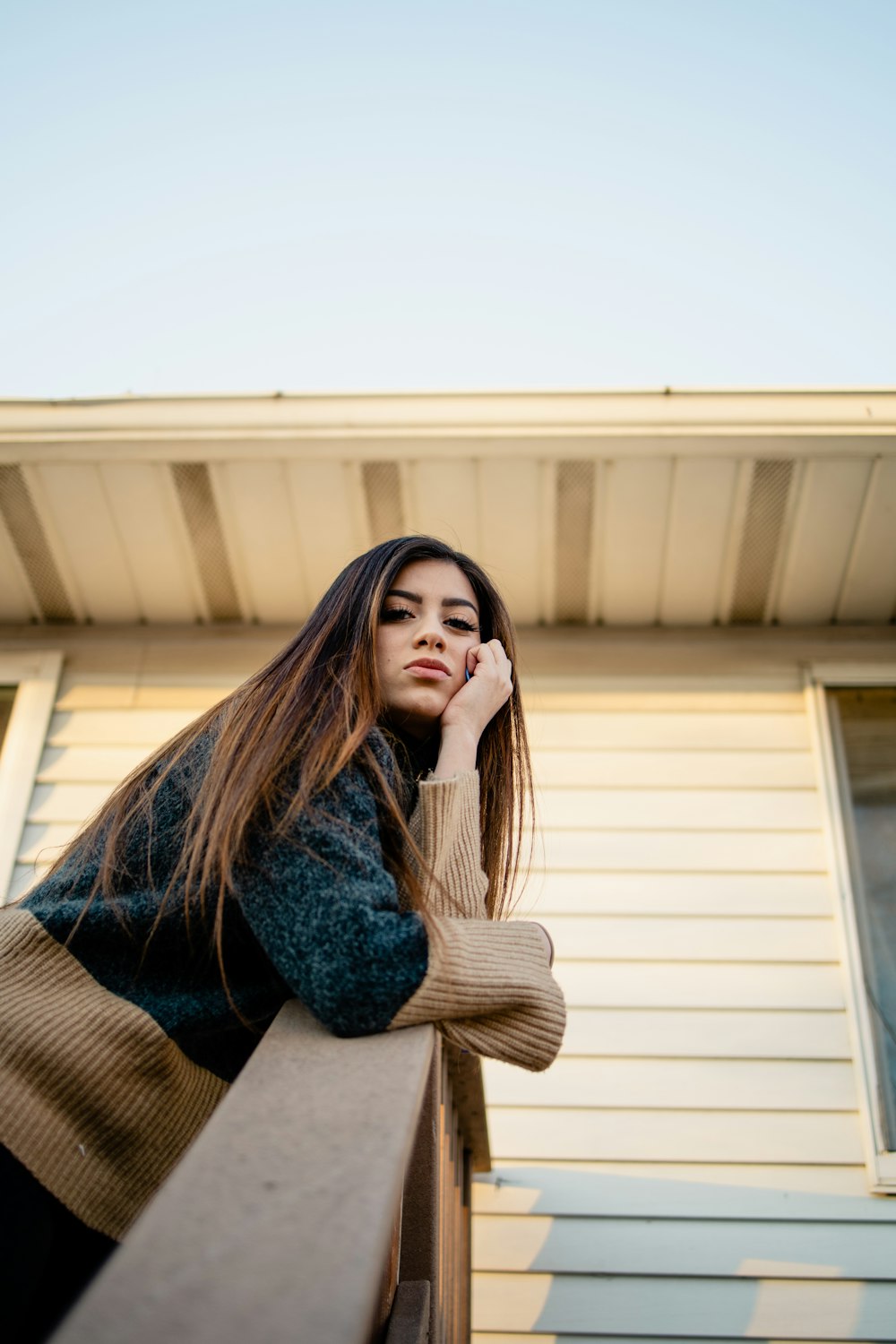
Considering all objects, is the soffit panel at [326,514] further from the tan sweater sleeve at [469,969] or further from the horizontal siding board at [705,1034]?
the tan sweater sleeve at [469,969]

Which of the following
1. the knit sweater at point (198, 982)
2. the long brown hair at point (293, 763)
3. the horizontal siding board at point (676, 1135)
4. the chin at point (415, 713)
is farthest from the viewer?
the horizontal siding board at point (676, 1135)

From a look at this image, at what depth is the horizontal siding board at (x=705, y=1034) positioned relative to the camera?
275 cm

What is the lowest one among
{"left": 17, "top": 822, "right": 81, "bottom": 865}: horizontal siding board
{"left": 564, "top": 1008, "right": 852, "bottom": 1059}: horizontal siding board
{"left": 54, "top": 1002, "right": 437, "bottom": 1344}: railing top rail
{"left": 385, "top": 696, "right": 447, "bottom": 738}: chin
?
{"left": 54, "top": 1002, "right": 437, "bottom": 1344}: railing top rail

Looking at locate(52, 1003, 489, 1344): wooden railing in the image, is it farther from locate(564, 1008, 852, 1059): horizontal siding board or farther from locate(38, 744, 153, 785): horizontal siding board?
locate(38, 744, 153, 785): horizontal siding board

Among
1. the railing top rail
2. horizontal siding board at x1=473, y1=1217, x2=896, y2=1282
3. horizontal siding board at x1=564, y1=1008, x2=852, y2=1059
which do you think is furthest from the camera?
horizontal siding board at x1=564, y1=1008, x2=852, y2=1059

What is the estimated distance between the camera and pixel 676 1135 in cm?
264

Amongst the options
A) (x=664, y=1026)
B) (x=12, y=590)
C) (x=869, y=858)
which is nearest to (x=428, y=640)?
(x=664, y=1026)

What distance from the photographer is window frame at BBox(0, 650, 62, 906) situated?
10.3 feet

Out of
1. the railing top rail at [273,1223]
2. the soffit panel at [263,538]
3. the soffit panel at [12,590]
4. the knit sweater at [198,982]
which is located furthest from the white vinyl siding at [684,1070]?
the railing top rail at [273,1223]

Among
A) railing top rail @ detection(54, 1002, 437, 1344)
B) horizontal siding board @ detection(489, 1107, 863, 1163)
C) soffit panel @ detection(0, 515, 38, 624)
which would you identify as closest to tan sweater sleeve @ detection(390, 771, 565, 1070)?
railing top rail @ detection(54, 1002, 437, 1344)

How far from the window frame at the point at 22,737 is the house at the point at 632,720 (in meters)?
0.01

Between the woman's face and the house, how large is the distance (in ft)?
4.60

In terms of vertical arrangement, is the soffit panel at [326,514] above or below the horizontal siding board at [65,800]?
above

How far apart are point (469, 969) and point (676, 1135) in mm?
2035
